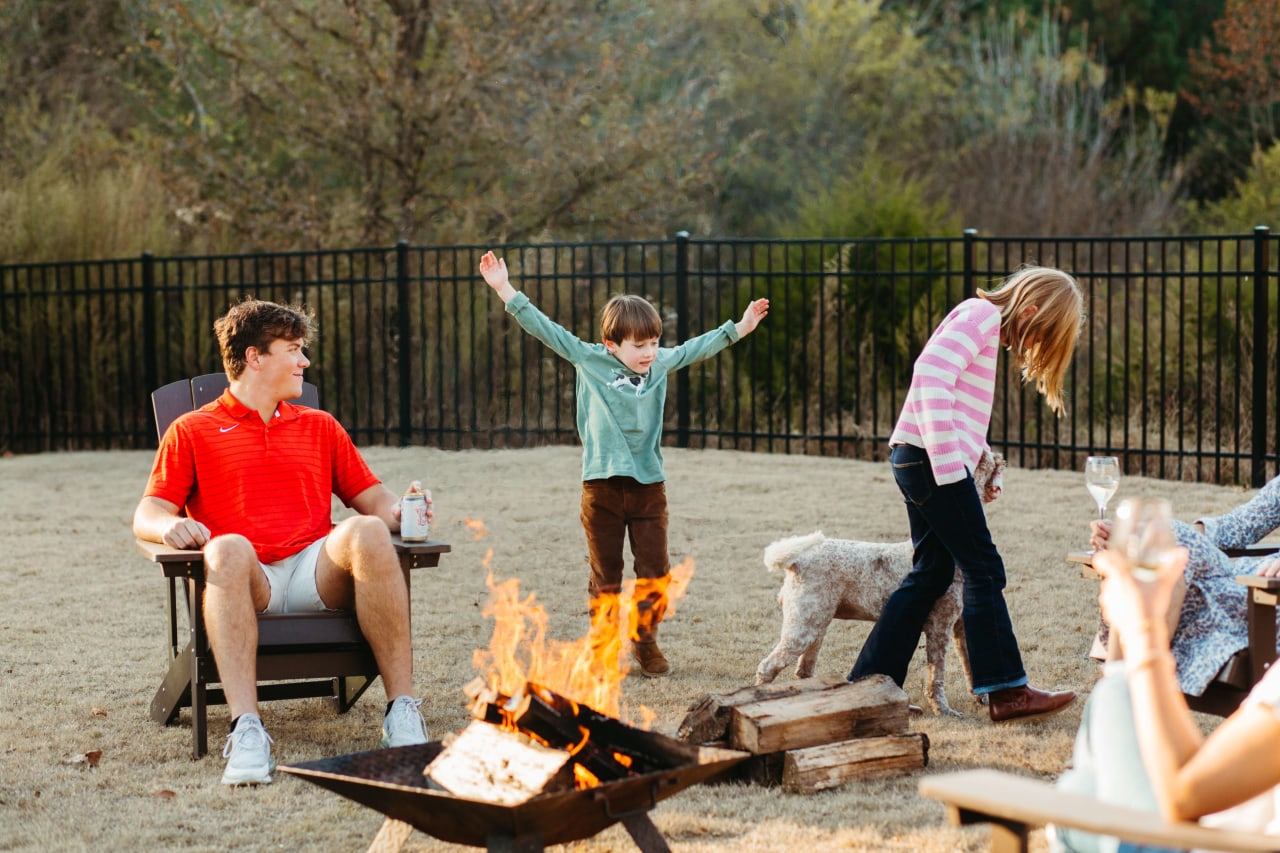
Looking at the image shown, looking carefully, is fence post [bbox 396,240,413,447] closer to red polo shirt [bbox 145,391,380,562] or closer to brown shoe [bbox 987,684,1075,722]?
red polo shirt [bbox 145,391,380,562]

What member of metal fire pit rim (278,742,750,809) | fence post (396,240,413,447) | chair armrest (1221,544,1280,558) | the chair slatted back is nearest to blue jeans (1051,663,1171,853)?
metal fire pit rim (278,742,750,809)

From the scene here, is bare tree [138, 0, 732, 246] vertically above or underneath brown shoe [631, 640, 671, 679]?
above

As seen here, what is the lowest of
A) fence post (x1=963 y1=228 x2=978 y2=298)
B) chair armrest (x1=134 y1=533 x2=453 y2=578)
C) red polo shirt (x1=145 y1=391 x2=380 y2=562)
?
chair armrest (x1=134 y1=533 x2=453 y2=578)

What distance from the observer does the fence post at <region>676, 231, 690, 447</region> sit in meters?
10.4

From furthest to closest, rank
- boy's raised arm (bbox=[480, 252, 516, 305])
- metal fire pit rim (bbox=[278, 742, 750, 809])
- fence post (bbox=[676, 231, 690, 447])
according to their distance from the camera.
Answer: fence post (bbox=[676, 231, 690, 447]) < boy's raised arm (bbox=[480, 252, 516, 305]) < metal fire pit rim (bbox=[278, 742, 750, 809])

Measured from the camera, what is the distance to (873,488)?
8977 mm

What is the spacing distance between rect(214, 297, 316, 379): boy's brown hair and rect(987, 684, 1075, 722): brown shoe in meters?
2.41

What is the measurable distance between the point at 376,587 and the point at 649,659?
1366mm

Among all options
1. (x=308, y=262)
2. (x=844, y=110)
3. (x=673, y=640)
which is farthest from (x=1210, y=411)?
(x=844, y=110)

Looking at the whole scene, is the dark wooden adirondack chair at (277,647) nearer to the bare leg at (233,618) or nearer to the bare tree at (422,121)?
the bare leg at (233,618)

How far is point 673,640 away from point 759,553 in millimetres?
1671

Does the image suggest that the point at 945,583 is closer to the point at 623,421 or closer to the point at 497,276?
the point at 623,421

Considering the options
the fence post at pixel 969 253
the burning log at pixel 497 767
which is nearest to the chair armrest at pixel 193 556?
the burning log at pixel 497 767

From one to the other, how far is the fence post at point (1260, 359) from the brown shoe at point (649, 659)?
5339 mm
